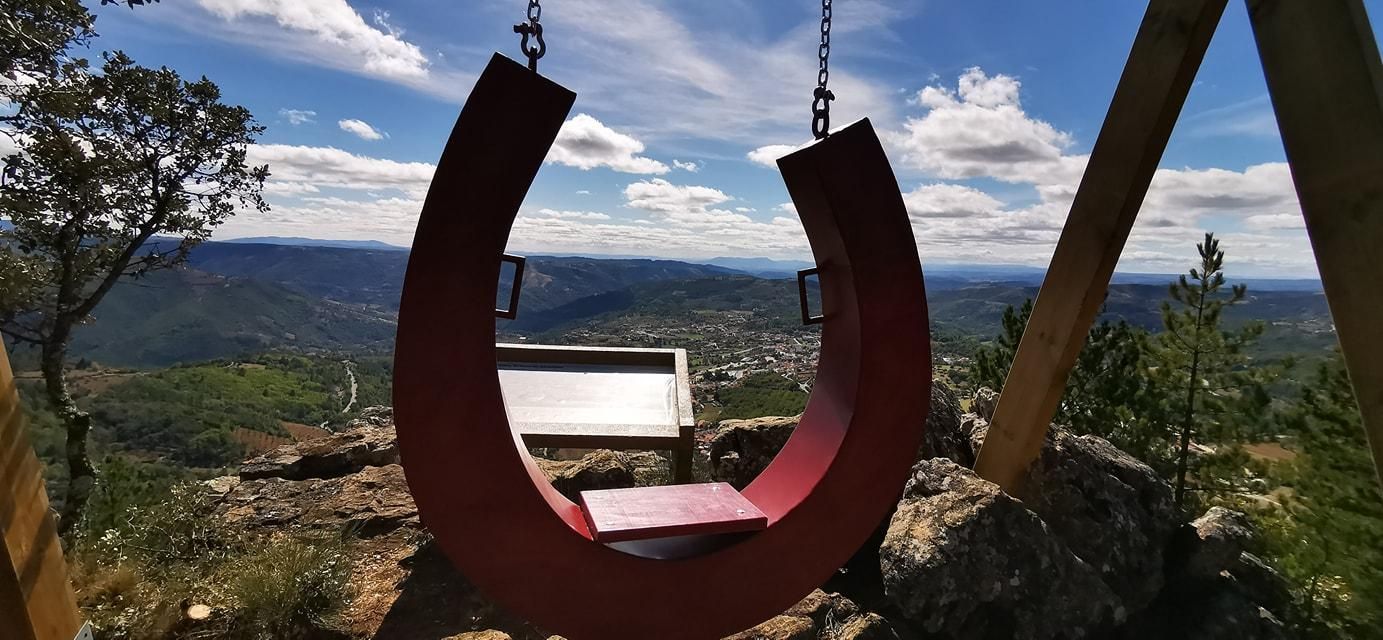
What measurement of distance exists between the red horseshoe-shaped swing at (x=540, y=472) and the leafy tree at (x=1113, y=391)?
6971 mm

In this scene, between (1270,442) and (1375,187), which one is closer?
(1375,187)

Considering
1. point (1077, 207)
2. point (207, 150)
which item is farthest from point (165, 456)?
point (1077, 207)

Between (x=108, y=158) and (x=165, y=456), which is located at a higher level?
(x=108, y=158)

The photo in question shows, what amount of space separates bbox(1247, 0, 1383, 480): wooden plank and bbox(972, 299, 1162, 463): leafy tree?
264 inches

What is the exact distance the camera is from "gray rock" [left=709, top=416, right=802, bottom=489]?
5840mm

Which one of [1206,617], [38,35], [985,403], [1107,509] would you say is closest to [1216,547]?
[1206,617]

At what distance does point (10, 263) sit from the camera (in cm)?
598

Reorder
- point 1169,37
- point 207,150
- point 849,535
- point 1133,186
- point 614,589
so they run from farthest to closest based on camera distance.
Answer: point 207,150, point 1133,186, point 1169,37, point 849,535, point 614,589

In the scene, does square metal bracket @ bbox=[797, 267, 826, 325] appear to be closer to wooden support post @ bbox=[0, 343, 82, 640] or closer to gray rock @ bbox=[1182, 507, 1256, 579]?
wooden support post @ bbox=[0, 343, 82, 640]

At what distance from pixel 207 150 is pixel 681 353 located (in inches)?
275

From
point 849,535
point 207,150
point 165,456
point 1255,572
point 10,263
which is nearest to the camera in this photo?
point 849,535

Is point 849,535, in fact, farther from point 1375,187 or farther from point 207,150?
point 207,150

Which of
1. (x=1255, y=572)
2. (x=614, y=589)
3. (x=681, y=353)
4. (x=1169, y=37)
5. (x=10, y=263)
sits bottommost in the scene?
(x=1255, y=572)

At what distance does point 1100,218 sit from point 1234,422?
303 inches
